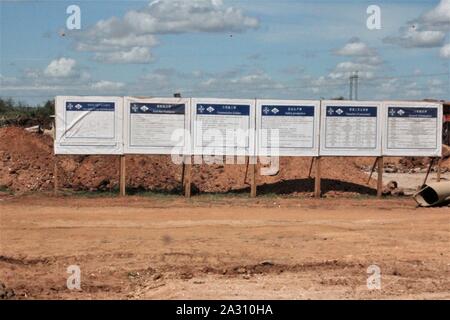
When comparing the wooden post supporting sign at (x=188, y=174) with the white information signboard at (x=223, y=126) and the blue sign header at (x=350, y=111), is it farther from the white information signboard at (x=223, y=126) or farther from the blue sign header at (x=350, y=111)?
the blue sign header at (x=350, y=111)

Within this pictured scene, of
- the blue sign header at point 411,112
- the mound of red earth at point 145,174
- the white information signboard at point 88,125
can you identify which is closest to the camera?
the white information signboard at point 88,125

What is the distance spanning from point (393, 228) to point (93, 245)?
618cm

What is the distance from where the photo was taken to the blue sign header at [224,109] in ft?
65.1

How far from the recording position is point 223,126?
1988cm

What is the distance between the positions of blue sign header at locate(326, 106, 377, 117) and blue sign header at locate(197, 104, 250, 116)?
7.66ft

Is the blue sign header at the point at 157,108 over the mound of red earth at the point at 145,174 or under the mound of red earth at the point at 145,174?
over

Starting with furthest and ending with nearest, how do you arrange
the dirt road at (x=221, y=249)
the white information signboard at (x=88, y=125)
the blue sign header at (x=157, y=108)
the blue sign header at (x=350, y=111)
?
1. the blue sign header at (x=350, y=111)
2. the blue sign header at (x=157, y=108)
3. the white information signboard at (x=88, y=125)
4. the dirt road at (x=221, y=249)

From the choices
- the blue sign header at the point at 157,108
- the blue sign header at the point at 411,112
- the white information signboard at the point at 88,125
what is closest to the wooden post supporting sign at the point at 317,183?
the blue sign header at the point at 411,112

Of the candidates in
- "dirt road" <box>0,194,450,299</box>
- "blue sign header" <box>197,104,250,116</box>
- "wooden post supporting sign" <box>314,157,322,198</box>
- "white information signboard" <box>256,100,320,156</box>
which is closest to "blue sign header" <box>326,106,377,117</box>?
"white information signboard" <box>256,100,320,156</box>

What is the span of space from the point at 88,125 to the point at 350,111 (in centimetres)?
718

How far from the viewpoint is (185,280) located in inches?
391

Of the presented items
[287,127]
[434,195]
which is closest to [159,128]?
[287,127]
